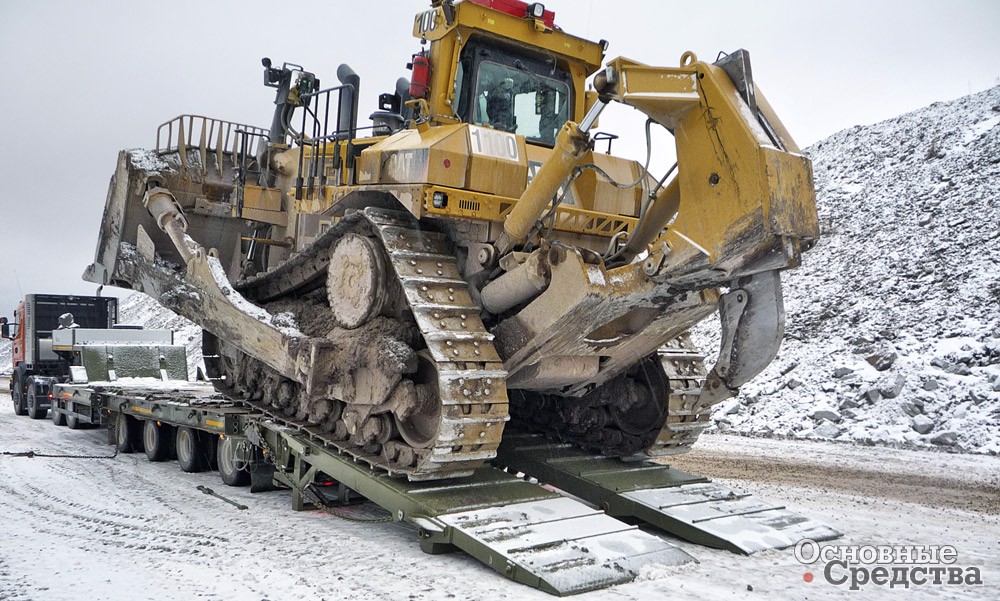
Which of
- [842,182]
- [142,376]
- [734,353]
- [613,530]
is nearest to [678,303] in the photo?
[734,353]

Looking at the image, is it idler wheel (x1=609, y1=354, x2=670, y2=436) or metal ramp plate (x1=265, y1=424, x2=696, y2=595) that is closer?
metal ramp plate (x1=265, y1=424, x2=696, y2=595)

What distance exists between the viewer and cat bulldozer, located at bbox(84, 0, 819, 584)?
221 inches

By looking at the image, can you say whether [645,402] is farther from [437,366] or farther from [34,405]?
[34,405]

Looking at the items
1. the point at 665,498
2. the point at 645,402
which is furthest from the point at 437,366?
the point at 645,402

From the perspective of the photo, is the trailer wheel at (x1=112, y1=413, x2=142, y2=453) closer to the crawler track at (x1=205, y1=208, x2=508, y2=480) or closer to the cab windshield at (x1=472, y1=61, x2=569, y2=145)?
the crawler track at (x1=205, y1=208, x2=508, y2=480)

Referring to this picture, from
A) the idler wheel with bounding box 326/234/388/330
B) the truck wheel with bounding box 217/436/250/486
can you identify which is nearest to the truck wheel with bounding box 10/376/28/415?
the truck wheel with bounding box 217/436/250/486

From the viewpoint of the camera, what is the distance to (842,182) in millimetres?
22734

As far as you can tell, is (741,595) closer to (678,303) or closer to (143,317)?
(678,303)

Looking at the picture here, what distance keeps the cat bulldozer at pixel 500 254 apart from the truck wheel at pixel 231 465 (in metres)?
0.50

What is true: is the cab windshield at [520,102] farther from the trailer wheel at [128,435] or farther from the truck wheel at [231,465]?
the trailer wheel at [128,435]

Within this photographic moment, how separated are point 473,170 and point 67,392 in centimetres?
928

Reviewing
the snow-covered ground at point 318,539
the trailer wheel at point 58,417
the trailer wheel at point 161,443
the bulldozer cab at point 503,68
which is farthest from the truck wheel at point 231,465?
the trailer wheel at point 58,417

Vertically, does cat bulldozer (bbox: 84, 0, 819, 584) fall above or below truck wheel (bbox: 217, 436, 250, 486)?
above

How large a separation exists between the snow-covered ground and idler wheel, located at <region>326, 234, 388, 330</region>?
1667 mm
